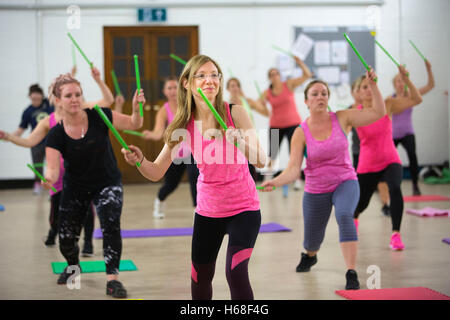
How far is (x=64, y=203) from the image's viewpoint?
3727mm

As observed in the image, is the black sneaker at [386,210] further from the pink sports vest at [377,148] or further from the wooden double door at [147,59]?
the wooden double door at [147,59]

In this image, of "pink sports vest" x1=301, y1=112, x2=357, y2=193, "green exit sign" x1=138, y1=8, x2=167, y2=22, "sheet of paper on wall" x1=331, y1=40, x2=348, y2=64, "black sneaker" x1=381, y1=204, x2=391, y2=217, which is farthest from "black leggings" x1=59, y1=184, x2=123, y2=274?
"sheet of paper on wall" x1=331, y1=40, x2=348, y2=64

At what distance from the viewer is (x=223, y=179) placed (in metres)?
2.64

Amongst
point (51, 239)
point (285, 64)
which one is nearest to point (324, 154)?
point (51, 239)

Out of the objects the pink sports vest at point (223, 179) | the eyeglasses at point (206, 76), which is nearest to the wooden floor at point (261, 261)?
the pink sports vest at point (223, 179)

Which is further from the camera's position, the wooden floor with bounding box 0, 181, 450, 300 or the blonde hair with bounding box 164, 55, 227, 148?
the wooden floor with bounding box 0, 181, 450, 300

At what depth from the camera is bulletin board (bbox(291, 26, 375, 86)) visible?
9.98 metres

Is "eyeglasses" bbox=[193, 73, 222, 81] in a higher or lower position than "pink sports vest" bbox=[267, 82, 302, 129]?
higher

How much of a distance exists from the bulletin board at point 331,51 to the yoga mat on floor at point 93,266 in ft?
20.4

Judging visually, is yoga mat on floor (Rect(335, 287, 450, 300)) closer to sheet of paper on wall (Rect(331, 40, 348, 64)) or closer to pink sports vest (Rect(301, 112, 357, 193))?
pink sports vest (Rect(301, 112, 357, 193))

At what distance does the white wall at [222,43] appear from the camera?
9250 mm

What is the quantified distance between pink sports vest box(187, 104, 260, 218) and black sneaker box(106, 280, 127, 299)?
1.14 m

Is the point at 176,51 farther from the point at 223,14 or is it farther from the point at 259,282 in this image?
the point at 259,282

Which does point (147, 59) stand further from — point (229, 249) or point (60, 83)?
point (229, 249)
